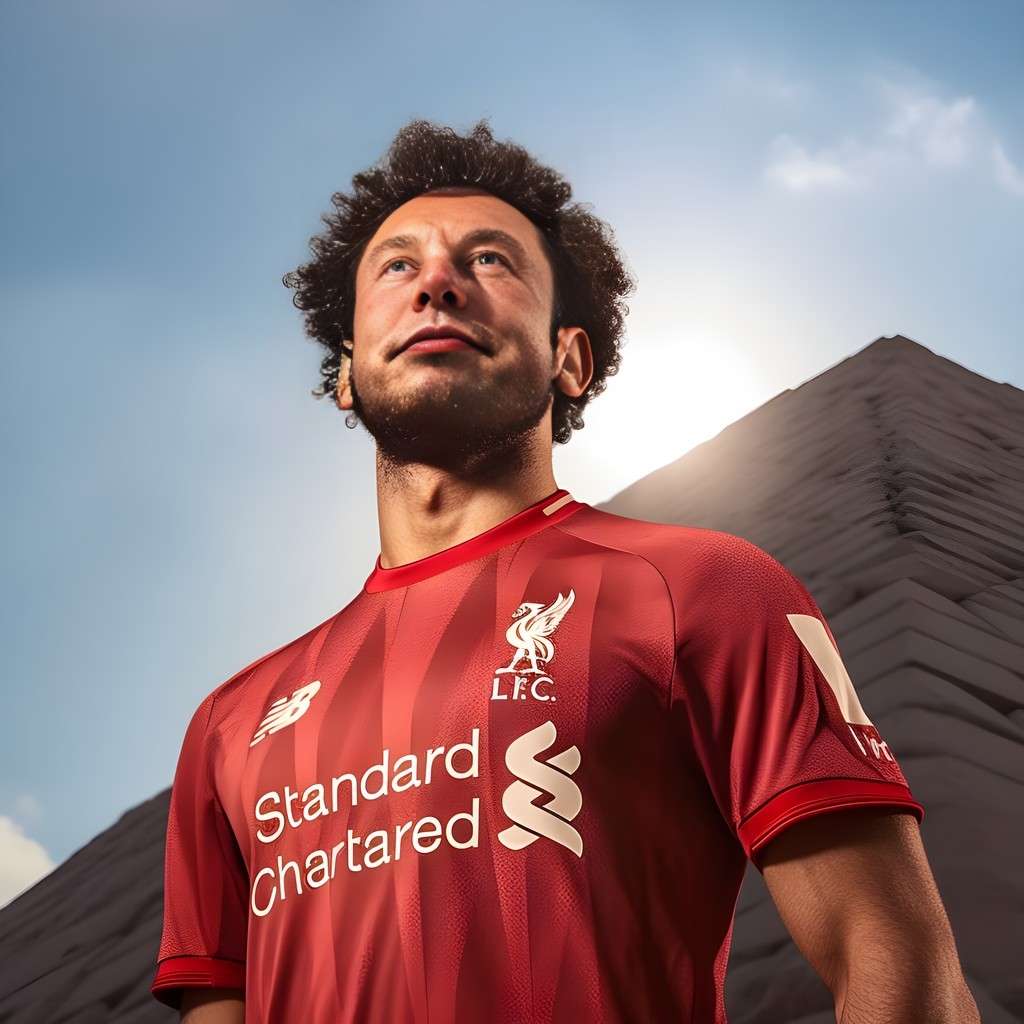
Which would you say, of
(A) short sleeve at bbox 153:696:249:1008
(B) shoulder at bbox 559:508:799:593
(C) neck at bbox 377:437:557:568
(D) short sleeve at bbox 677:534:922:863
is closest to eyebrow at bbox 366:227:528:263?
(C) neck at bbox 377:437:557:568

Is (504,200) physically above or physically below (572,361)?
above

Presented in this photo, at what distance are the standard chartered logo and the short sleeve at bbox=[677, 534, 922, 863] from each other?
0.12 metres

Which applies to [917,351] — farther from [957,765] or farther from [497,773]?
[497,773]

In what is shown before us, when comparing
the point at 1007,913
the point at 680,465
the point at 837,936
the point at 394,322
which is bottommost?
the point at 837,936

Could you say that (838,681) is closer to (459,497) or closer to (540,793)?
(540,793)

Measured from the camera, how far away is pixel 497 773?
3.53 feet

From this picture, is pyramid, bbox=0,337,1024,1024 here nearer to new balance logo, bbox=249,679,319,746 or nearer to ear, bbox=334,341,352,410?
new balance logo, bbox=249,679,319,746

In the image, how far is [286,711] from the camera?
1.32 m

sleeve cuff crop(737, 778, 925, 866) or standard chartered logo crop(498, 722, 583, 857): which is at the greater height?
standard chartered logo crop(498, 722, 583, 857)

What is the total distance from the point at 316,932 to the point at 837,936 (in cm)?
49

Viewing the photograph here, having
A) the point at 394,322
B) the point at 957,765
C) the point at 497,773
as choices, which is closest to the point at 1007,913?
the point at 957,765

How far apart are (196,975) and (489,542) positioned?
59 cm

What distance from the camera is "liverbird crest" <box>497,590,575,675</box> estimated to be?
3.72ft

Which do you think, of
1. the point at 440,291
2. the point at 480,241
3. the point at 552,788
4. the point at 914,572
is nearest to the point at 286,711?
the point at 552,788
